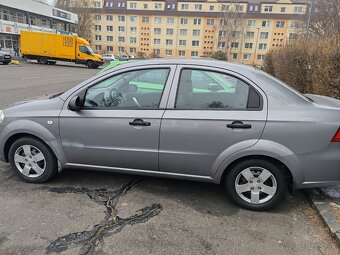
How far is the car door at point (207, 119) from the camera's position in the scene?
3043 millimetres

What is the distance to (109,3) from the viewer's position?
69750 mm

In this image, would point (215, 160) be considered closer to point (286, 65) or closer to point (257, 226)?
point (257, 226)

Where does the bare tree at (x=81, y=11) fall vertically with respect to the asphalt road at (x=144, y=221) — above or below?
above

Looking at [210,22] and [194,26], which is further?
[194,26]

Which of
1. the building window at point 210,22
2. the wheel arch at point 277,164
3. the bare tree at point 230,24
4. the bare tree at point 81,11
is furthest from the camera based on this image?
the building window at point 210,22

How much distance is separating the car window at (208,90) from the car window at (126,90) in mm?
319

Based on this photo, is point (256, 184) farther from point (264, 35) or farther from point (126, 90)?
point (264, 35)

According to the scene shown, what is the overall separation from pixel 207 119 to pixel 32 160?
229cm

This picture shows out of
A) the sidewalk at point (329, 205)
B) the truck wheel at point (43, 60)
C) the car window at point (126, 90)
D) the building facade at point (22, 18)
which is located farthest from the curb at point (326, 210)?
the building facade at point (22, 18)

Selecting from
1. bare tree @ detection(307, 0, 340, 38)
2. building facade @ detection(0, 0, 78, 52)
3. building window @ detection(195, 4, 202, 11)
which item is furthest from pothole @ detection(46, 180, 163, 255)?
building window @ detection(195, 4, 202, 11)

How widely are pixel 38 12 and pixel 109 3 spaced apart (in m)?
27.9

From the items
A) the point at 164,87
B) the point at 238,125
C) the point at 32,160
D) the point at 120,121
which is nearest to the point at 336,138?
the point at 238,125

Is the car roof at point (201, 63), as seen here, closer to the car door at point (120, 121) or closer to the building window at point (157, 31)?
the car door at point (120, 121)

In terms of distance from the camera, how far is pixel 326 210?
126 inches
